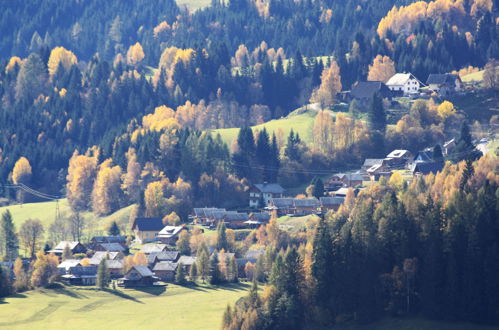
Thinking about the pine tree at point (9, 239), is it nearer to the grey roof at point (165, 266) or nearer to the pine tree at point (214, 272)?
the grey roof at point (165, 266)

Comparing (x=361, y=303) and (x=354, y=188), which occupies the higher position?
(x=354, y=188)

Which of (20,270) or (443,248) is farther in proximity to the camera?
(20,270)

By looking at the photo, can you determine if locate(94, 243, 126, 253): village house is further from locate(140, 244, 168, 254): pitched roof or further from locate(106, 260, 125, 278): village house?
locate(106, 260, 125, 278): village house

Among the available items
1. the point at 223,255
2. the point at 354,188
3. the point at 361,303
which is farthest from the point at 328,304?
the point at 354,188

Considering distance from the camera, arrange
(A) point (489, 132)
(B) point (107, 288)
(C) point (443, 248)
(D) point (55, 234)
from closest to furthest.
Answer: (C) point (443, 248)
(B) point (107, 288)
(D) point (55, 234)
(A) point (489, 132)

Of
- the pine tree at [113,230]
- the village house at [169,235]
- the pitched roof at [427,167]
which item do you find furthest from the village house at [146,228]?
the pitched roof at [427,167]

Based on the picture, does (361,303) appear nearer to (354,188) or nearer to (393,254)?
(393,254)

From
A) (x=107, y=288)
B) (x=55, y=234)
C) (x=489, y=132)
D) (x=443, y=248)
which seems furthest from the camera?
(x=489, y=132)

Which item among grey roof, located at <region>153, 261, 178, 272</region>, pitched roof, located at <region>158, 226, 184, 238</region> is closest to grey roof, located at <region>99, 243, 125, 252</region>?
pitched roof, located at <region>158, 226, 184, 238</region>
